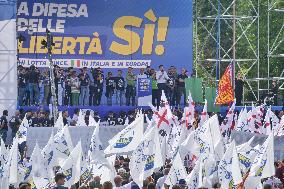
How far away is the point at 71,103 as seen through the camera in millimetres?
37875

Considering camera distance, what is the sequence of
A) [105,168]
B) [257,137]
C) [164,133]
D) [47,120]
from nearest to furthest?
[105,168]
[257,137]
[164,133]
[47,120]

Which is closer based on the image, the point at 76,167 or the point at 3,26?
the point at 76,167

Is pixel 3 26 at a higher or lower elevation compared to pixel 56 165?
higher

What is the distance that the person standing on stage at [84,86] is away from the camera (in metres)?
37.8

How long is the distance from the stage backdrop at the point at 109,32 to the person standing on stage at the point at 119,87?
175 cm

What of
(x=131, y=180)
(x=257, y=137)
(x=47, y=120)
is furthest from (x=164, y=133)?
(x=47, y=120)

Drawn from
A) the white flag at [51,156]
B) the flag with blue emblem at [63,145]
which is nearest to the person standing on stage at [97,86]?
the flag with blue emblem at [63,145]

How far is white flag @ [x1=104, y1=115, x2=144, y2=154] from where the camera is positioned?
22188 millimetres

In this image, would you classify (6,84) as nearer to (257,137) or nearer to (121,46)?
(121,46)

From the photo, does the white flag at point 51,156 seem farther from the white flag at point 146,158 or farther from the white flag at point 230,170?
the white flag at point 230,170

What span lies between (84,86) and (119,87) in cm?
131

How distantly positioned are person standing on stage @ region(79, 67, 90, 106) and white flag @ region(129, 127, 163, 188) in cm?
Answer: 1669

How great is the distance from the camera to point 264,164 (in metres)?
19.2

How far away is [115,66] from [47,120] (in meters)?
6.11
